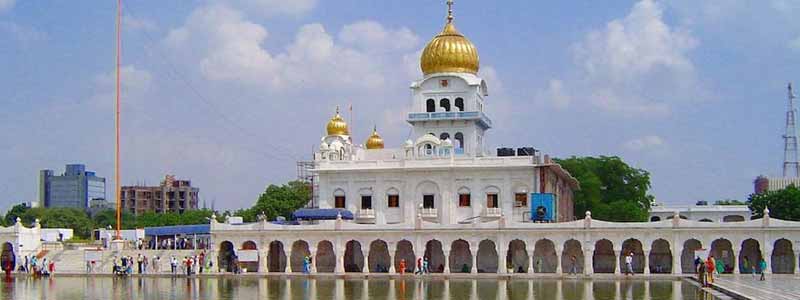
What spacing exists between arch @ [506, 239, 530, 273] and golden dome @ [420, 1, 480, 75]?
14.8 meters

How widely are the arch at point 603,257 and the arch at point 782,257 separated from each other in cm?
771

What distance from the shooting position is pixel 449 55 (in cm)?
6372

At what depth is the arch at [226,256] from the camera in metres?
53.5

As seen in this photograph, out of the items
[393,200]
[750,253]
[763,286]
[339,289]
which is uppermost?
[393,200]

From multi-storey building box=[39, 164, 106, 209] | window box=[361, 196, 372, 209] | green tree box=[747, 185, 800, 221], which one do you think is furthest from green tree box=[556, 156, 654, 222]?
multi-storey building box=[39, 164, 106, 209]

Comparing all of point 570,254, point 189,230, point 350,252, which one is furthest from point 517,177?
point 189,230

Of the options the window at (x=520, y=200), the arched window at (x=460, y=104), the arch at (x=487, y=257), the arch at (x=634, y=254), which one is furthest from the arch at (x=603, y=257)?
the arched window at (x=460, y=104)

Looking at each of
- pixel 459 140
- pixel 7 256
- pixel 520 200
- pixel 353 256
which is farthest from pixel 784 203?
pixel 7 256

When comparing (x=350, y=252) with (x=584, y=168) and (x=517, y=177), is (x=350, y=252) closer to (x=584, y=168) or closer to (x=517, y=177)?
(x=517, y=177)

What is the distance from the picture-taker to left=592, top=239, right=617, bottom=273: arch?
53312mm

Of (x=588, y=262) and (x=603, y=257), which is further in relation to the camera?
(x=603, y=257)

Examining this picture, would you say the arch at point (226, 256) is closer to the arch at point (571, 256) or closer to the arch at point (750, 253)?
the arch at point (571, 256)

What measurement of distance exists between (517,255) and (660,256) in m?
7.27

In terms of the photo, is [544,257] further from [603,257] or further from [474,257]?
[474,257]
